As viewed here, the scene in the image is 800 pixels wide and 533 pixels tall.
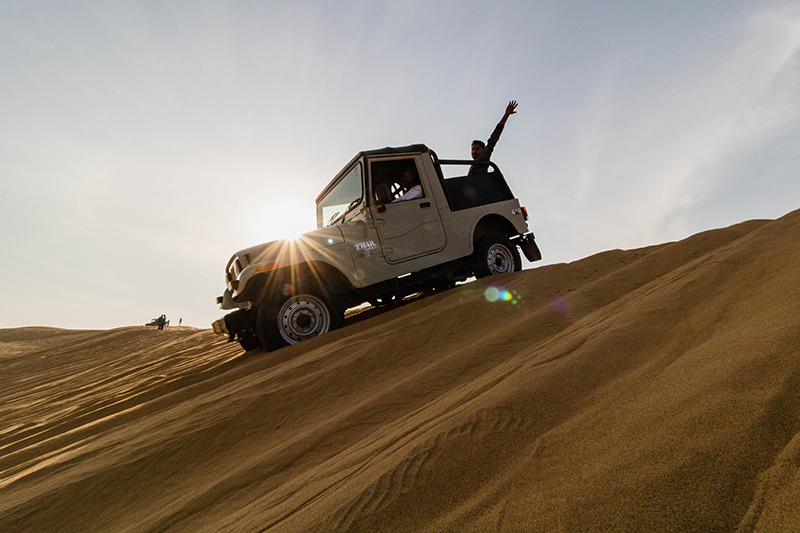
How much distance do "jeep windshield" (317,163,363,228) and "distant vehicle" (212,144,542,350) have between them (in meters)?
0.02

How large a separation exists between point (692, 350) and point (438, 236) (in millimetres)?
4330

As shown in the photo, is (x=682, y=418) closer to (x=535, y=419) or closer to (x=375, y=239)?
(x=535, y=419)

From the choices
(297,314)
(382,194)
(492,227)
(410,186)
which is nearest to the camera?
(297,314)

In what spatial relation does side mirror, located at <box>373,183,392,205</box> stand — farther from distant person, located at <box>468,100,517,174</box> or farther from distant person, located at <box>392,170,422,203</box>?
distant person, located at <box>468,100,517,174</box>

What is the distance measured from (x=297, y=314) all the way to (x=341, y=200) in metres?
2.01

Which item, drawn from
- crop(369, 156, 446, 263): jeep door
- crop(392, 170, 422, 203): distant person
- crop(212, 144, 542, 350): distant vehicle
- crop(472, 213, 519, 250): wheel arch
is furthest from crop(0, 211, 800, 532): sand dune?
crop(472, 213, 519, 250): wheel arch

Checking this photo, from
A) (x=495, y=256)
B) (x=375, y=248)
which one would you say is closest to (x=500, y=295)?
(x=375, y=248)

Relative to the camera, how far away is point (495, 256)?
21.1 feet

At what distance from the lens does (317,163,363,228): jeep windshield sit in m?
5.46

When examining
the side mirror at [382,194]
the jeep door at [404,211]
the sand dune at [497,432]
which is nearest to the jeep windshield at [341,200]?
the jeep door at [404,211]

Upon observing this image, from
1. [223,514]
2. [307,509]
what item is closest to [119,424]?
[223,514]

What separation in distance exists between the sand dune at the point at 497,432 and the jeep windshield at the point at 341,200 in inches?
96.2

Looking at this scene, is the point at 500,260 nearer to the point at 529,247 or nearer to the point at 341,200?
the point at 529,247

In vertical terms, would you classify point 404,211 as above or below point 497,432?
above
